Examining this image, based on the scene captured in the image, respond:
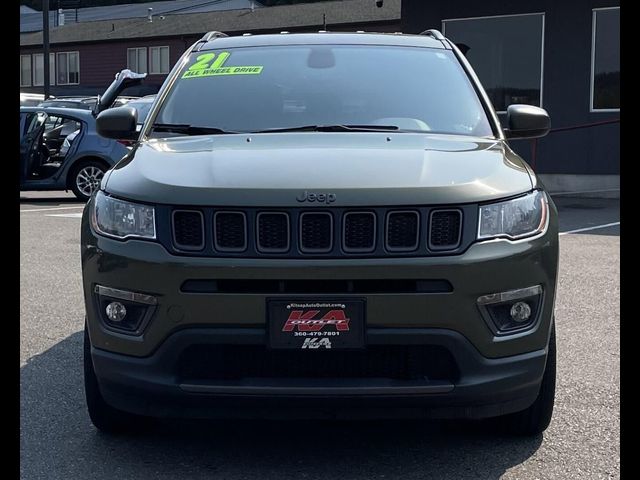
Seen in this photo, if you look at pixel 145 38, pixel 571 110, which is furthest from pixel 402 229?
pixel 145 38

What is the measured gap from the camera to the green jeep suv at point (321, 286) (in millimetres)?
3344

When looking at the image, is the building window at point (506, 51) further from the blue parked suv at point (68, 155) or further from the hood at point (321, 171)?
the hood at point (321, 171)

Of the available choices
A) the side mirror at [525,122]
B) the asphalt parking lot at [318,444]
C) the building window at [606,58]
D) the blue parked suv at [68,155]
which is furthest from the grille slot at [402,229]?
the building window at [606,58]

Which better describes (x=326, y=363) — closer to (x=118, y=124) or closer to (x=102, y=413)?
(x=102, y=413)

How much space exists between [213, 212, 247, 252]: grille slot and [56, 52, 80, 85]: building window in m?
47.8

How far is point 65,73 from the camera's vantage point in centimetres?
4988

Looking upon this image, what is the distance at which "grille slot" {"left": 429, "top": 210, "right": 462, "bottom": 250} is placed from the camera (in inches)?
134

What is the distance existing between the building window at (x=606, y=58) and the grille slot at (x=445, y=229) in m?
15.5

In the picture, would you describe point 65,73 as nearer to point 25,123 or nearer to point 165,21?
point 165,21

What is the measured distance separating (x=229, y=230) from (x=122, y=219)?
458 millimetres

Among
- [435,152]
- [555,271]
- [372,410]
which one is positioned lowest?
[372,410]

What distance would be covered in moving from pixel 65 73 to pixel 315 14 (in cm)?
1513

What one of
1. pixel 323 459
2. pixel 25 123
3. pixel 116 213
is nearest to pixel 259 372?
pixel 323 459

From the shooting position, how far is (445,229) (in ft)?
11.2
